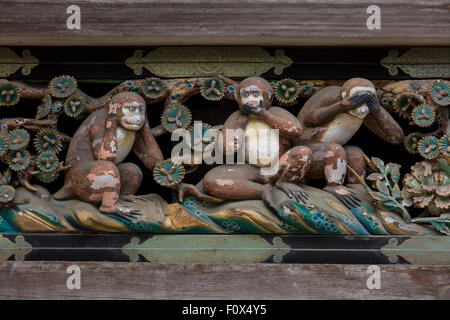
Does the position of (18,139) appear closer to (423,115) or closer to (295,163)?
(295,163)

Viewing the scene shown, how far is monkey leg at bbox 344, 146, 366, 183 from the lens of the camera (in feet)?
11.2

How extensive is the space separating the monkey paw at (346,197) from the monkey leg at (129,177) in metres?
0.74

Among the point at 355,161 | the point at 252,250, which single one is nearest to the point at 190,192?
the point at 252,250

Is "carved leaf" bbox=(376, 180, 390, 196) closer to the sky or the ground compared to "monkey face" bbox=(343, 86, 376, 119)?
closer to the ground

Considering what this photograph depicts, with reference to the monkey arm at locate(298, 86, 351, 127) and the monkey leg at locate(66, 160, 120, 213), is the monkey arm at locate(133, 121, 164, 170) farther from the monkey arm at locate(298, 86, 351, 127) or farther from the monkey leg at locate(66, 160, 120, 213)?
the monkey arm at locate(298, 86, 351, 127)

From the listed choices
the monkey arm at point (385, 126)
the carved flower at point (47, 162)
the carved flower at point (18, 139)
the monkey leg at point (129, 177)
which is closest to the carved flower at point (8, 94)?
the carved flower at point (18, 139)

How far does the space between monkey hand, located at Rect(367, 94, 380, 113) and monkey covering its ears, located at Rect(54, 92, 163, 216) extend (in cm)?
83

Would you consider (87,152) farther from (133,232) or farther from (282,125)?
(282,125)

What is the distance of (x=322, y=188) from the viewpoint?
353 centimetres

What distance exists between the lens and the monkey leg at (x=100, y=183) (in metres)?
3.27

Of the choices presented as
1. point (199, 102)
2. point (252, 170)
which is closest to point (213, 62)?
point (199, 102)

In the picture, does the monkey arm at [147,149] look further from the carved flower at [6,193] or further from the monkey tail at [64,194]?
the carved flower at [6,193]

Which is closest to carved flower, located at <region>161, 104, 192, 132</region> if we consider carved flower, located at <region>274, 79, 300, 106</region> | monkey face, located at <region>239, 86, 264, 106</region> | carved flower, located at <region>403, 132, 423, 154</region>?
monkey face, located at <region>239, 86, 264, 106</region>

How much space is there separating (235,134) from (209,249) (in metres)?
0.45
